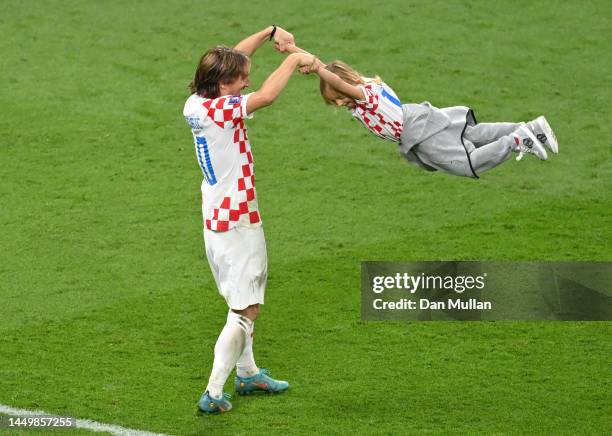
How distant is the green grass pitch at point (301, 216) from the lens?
8.09 metres

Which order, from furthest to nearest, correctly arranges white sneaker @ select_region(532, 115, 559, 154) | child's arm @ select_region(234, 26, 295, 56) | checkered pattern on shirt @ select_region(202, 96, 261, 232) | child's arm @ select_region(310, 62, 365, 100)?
white sneaker @ select_region(532, 115, 559, 154), child's arm @ select_region(234, 26, 295, 56), child's arm @ select_region(310, 62, 365, 100), checkered pattern on shirt @ select_region(202, 96, 261, 232)

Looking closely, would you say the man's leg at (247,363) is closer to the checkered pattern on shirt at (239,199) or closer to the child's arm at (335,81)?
the checkered pattern on shirt at (239,199)

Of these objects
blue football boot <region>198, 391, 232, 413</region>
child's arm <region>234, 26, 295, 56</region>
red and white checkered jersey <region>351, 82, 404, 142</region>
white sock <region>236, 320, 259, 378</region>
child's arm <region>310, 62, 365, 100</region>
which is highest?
child's arm <region>234, 26, 295, 56</region>

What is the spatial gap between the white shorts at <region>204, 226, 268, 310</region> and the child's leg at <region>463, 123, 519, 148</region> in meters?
1.58

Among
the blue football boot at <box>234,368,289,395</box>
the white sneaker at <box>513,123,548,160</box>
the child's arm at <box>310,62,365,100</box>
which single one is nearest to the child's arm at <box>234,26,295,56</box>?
the child's arm at <box>310,62,365,100</box>

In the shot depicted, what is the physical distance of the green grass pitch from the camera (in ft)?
26.5

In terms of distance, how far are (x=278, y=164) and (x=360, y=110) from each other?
3906 mm

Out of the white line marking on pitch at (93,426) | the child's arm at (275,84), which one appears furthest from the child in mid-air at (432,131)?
the white line marking on pitch at (93,426)

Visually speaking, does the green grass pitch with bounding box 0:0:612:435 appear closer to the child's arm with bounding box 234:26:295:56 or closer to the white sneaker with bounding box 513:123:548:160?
the white sneaker with bounding box 513:123:548:160

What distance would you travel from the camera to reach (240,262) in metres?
7.74

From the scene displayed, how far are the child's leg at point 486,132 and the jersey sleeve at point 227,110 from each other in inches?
64.6

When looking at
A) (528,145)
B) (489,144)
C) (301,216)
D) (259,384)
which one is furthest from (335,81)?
(301,216)

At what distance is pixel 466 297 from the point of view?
31.0 feet

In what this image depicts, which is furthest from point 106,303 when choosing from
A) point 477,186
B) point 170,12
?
point 170,12
